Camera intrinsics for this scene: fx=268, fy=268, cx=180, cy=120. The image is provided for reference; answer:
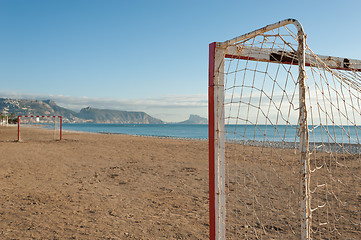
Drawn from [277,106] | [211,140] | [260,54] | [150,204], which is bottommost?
[150,204]

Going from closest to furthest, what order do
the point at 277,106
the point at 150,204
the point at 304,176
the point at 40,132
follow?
the point at 304,176
the point at 277,106
the point at 150,204
the point at 40,132

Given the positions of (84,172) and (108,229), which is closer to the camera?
(108,229)

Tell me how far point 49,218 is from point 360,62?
5.95m

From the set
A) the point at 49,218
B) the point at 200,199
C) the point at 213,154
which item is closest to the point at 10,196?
the point at 49,218

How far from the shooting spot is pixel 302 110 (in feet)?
7.77

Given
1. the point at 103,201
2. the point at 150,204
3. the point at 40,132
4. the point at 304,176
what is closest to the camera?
the point at 304,176

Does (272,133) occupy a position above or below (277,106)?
below

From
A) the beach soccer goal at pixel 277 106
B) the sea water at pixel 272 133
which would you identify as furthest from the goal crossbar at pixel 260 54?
the sea water at pixel 272 133

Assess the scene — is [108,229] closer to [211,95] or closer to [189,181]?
[211,95]

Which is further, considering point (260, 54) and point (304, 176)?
point (260, 54)

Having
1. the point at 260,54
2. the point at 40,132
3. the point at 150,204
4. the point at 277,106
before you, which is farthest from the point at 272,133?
the point at 277,106

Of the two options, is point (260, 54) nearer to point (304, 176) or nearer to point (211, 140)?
point (211, 140)

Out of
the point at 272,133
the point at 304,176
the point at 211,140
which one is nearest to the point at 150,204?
the point at 211,140

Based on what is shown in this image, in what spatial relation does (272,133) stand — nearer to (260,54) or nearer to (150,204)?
(150,204)
